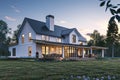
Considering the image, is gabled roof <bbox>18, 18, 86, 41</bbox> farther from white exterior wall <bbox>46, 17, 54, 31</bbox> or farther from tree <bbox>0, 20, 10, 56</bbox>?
tree <bbox>0, 20, 10, 56</bbox>

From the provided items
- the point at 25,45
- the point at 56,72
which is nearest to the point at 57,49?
the point at 25,45

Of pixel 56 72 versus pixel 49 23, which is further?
pixel 49 23

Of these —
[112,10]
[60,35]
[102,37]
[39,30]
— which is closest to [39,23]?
[39,30]

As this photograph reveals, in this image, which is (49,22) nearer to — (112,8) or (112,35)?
(112,8)

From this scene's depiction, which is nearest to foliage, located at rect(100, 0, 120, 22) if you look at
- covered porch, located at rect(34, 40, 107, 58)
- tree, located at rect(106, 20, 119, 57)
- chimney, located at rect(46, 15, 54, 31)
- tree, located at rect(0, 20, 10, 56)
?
covered porch, located at rect(34, 40, 107, 58)

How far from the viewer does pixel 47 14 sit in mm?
31953

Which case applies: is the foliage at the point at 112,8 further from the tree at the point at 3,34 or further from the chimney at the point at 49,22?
the tree at the point at 3,34

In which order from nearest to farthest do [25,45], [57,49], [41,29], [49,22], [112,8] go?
[112,8] < [41,29] < [25,45] < [49,22] < [57,49]

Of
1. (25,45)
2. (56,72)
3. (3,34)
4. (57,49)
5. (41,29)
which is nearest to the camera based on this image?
(56,72)

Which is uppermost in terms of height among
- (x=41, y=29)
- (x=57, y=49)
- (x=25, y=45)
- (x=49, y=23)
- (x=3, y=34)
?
(x=49, y=23)

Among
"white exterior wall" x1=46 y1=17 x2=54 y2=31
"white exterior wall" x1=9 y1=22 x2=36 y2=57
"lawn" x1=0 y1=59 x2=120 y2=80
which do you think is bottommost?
"lawn" x1=0 y1=59 x2=120 y2=80

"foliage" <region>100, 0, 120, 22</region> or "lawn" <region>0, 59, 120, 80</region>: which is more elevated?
"foliage" <region>100, 0, 120, 22</region>

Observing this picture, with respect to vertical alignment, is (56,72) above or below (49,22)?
below

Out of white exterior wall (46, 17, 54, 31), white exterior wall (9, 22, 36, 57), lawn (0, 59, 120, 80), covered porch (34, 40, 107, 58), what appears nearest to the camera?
lawn (0, 59, 120, 80)
